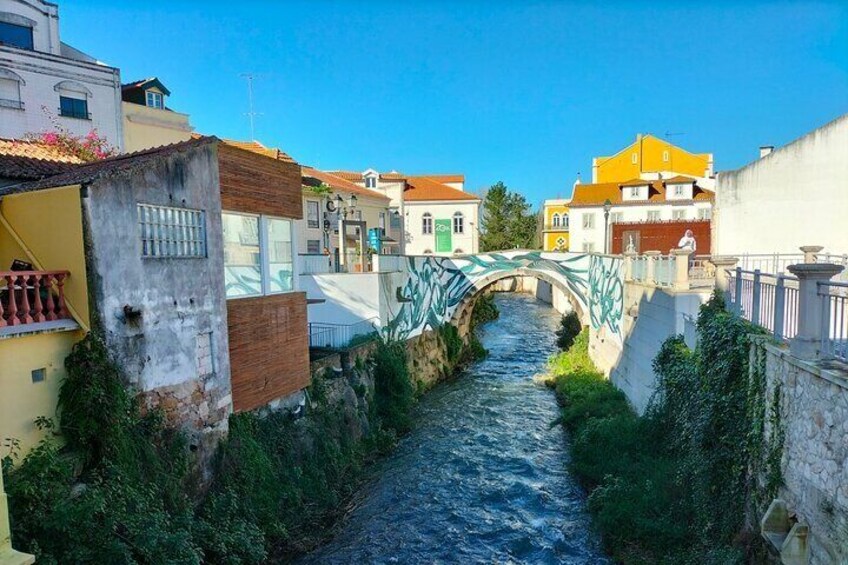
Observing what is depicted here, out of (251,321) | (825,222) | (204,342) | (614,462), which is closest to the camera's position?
(204,342)

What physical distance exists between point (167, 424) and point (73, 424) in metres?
1.74

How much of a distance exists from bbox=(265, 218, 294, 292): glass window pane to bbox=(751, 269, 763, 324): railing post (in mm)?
9733

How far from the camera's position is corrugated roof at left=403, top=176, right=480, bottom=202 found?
1826 inches

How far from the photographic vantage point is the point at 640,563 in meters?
9.30

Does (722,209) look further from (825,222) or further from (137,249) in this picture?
(137,249)

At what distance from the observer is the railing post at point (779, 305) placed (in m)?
6.98

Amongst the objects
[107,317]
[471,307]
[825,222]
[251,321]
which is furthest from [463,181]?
[107,317]

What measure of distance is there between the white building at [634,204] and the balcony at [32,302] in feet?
113

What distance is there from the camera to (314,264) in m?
21.3

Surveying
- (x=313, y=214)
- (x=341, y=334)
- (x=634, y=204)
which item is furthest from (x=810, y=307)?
(x=634, y=204)

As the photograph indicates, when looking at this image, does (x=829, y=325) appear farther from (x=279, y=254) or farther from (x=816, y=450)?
(x=279, y=254)

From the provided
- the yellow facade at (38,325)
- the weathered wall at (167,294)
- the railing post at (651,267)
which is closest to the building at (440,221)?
the railing post at (651,267)

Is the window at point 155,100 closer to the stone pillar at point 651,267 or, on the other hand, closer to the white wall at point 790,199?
the stone pillar at point 651,267

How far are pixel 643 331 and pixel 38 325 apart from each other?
49.1 ft
